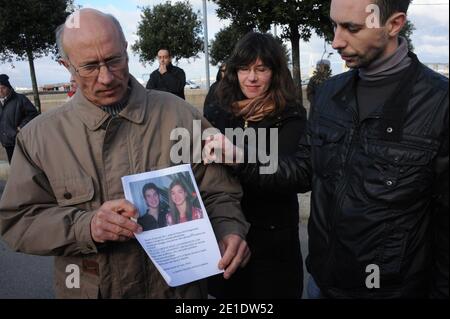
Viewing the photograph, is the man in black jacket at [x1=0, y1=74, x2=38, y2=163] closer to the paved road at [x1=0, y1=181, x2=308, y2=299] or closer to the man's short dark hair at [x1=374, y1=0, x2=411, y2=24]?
the paved road at [x1=0, y1=181, x2=308, y2=299]

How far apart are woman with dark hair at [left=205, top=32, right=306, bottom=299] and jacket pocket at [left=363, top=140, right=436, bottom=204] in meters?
0.62

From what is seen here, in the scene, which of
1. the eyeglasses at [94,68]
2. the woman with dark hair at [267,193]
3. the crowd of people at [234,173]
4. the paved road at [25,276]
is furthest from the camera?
the paved road at [25,276]

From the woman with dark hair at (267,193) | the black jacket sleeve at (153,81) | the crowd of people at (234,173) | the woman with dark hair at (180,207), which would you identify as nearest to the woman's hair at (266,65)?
the woman with dark hair at (267,193)

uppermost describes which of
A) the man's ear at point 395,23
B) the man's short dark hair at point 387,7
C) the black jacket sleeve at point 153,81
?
the black jacket sleeve at point 153,81

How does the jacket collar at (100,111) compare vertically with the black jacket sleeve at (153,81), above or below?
below

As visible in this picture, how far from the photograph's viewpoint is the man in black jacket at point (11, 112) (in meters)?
6.93

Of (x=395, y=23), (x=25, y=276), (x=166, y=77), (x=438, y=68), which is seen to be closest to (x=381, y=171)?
(x=438, y=68)

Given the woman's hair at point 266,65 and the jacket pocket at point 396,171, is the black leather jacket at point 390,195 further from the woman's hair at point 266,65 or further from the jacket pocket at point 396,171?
the woman's hair at point 266,65

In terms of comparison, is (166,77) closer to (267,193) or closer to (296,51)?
(267,193)

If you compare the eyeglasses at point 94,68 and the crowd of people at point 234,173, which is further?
the eyeglasses at point 94,68

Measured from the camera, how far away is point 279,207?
2.20 metres

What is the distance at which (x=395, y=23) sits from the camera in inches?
60.1

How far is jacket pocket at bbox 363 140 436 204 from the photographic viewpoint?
1360 mm
